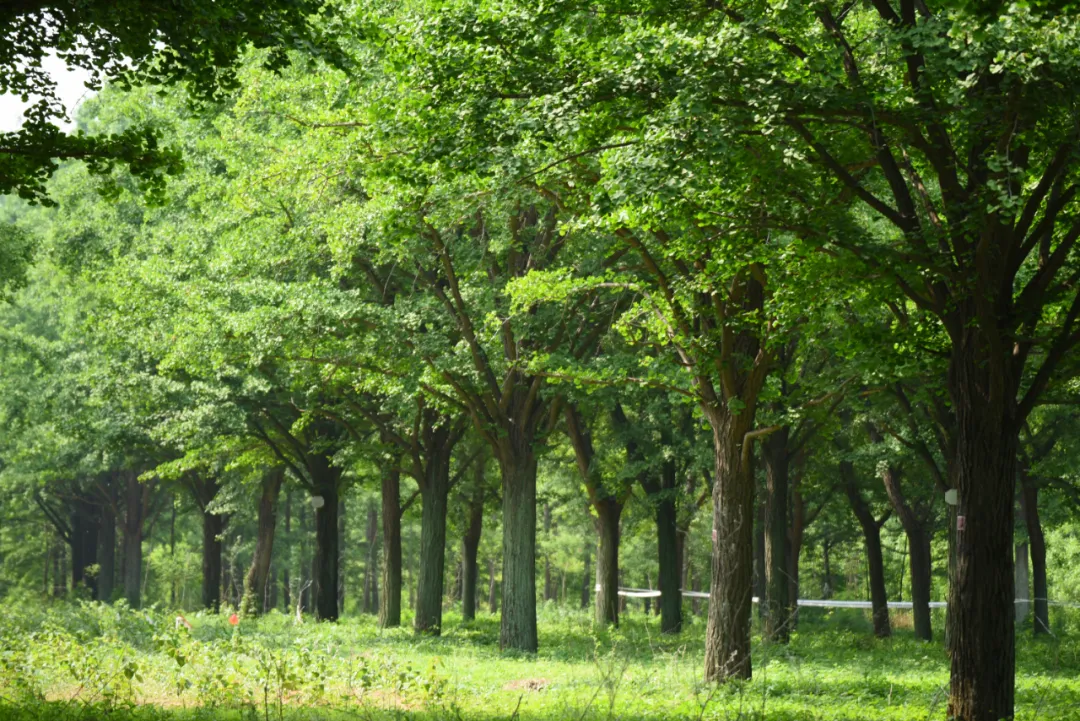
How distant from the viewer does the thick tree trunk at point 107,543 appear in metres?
41.4

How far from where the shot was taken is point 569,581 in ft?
222

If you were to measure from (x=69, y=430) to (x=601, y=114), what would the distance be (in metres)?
21.9

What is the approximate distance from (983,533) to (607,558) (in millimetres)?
19190

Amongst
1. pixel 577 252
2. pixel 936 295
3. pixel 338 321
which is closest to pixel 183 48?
pixel 936 295

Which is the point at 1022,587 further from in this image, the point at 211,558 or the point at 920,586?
the point at 211,558

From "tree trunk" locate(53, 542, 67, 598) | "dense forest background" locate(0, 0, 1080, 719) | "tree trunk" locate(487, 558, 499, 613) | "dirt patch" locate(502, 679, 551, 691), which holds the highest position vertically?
"dense forest background" locate(0, 0, 1080, 719)

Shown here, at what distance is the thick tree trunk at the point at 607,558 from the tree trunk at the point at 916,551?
6.79 metres

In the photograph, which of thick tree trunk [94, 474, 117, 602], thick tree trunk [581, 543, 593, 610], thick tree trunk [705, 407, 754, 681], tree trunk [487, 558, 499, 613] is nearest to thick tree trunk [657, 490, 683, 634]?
thick tree trunk [705, 407, 754, 681]

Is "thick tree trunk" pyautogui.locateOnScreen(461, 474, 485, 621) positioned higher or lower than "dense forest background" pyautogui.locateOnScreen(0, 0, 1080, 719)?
lower

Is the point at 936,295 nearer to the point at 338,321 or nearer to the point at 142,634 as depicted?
the point at 338,321

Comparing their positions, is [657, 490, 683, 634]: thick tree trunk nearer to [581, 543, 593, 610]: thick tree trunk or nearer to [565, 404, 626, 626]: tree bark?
[565, 404, 626, 626]: tree bark

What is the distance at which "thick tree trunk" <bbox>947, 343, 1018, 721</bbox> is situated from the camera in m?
9.18

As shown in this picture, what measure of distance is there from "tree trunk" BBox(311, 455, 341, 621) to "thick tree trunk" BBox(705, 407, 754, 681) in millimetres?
15919

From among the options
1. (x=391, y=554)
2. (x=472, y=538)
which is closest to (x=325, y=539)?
(x=391, y=554)
